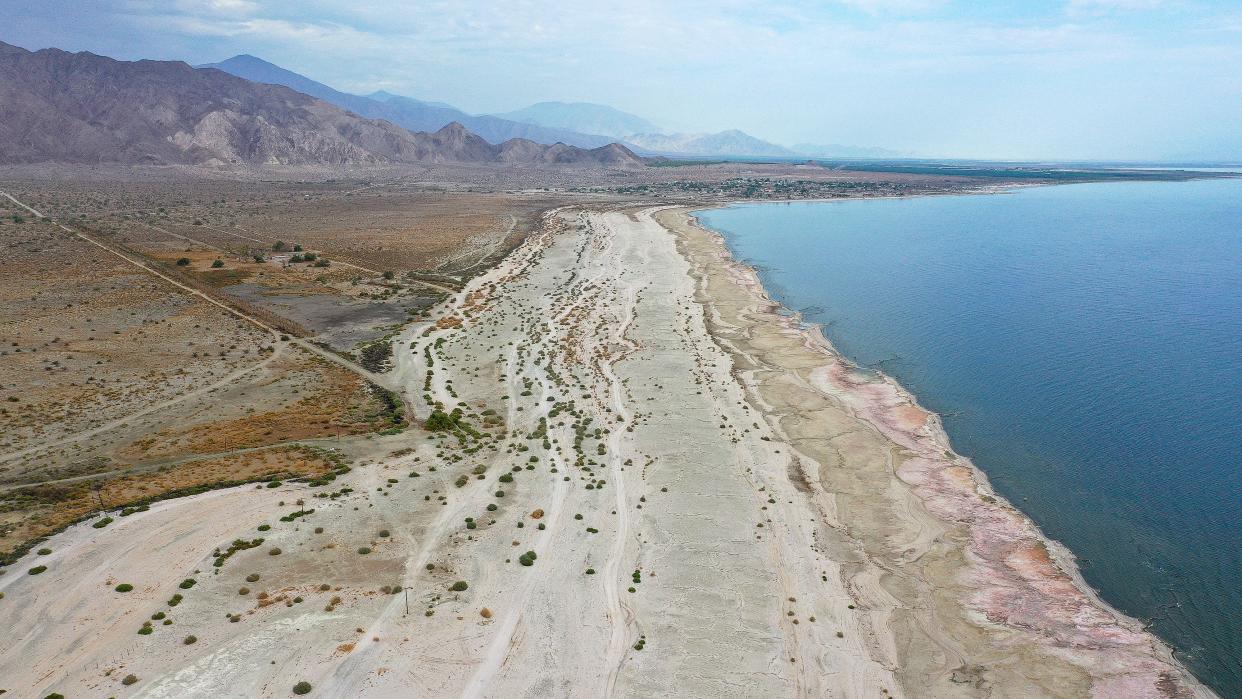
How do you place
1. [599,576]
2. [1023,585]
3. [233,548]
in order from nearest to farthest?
[1023,585] < [599,576] < [233,548]

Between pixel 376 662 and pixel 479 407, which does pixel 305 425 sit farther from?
pixel 376 662

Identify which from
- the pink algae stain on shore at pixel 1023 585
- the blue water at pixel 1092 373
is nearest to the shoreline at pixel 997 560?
the pink algae stain on shore at pixel 1023 585

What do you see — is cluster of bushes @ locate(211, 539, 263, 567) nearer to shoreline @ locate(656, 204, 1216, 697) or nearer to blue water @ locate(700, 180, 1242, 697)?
shoreline @ locate(656, 204, 1216, 697)

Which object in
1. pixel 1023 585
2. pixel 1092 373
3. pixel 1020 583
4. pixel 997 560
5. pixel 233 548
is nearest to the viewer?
pixel 1023 585

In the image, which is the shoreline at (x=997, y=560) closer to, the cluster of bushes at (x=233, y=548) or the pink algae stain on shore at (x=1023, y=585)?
the pink algae stain on shore at (x=1023, y=585)

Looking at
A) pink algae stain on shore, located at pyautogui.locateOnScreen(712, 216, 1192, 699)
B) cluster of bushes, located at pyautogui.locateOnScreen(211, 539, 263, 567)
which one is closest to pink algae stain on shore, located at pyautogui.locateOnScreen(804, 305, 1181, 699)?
pink algae stain on shore, located at pyautogui.locateOnScreen(712, 216, 1192, 699)

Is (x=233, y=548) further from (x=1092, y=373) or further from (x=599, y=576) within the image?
(x=1092, y=373)

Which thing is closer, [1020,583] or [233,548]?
[1020,583]

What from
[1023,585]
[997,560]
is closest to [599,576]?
[997,560]
